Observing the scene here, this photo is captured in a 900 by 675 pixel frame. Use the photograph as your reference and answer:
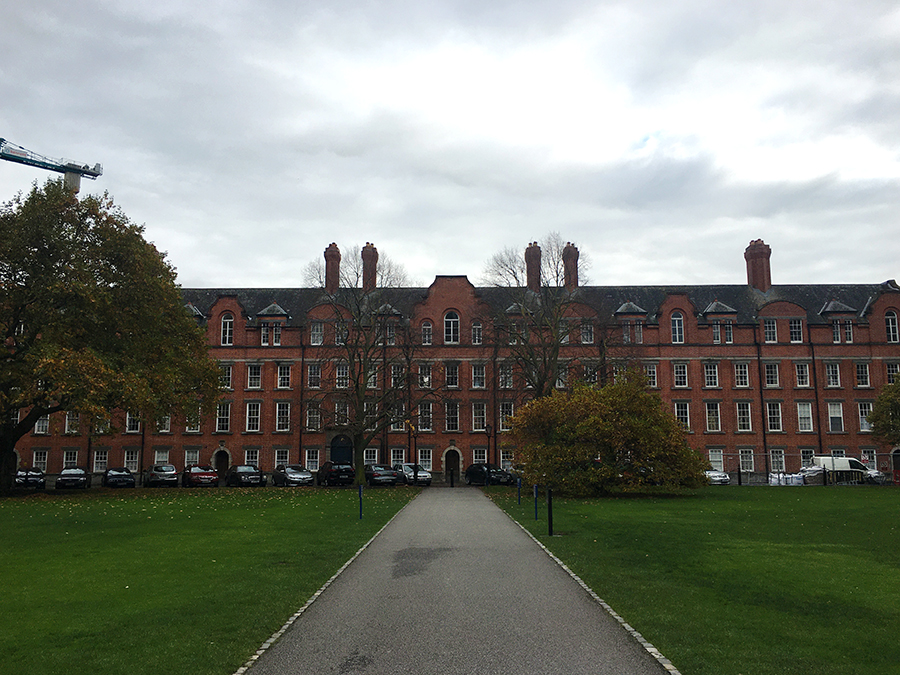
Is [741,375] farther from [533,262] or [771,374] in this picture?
[533,262]

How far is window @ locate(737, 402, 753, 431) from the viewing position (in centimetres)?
5428

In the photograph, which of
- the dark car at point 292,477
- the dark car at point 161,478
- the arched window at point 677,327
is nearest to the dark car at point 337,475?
the dark car at point 292,477

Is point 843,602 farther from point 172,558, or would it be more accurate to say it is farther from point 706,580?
point 172,558

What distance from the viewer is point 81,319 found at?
108 feet

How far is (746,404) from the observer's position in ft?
179

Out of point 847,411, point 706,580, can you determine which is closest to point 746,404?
point 847,411

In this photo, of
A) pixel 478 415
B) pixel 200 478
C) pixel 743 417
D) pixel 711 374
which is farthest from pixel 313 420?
pixel 743 417

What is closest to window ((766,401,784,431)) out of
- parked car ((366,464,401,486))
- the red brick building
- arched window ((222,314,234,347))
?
the red brick building

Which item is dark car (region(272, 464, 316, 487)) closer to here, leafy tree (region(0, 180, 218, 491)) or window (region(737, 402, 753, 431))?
leafy tree (region(0, 180, 218, 491))

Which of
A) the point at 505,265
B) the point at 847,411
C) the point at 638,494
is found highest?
the point at 505,265

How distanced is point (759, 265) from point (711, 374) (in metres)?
11.1

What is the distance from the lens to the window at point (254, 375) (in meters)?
55.6

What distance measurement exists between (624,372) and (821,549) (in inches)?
884

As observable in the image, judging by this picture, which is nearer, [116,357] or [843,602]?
[843,602]
